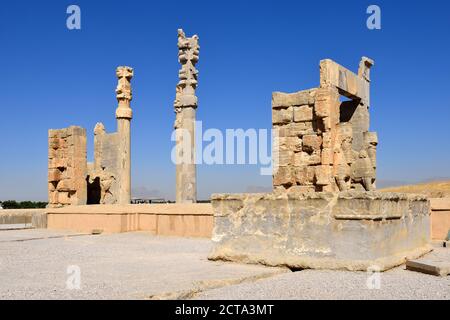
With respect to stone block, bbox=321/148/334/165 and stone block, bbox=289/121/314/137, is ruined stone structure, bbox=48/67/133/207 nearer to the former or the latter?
stone block, bbox=289/121/314/137

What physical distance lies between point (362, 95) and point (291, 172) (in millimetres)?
2792

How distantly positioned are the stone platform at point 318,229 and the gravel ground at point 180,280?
0.26 meters

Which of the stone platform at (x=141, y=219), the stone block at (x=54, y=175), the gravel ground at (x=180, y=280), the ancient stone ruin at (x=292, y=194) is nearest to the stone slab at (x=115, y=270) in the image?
the gravel ground at (x=180, y=280)

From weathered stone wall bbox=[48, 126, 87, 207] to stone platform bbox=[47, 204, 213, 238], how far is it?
4.34m

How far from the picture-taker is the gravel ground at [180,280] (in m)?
4.71

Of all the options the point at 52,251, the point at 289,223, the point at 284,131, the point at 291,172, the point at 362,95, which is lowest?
the point at 52,251

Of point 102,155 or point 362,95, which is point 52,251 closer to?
point 362,95

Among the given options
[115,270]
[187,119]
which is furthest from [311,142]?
[187,119]

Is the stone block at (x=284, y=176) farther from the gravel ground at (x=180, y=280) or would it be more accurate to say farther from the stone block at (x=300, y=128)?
the gravel ground at (x=180, y=280)

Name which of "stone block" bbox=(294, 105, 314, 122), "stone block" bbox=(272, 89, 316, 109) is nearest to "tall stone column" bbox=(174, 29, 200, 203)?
"stone block" bbox=(272, 89, 316, 109)

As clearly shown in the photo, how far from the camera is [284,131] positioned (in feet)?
35.8

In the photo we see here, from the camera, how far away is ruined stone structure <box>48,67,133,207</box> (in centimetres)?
1880
